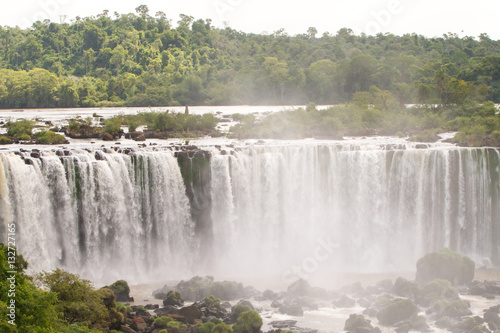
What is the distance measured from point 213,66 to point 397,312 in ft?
185

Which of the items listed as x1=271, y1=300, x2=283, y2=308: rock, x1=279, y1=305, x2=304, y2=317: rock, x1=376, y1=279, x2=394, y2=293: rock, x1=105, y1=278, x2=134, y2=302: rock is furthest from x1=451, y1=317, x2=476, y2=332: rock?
x1=105, y1=278, x2=134, y2=302: rock

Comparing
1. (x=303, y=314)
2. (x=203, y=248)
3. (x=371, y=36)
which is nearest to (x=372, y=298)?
(x=303, y=314)

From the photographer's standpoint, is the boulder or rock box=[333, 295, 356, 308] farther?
the boulder

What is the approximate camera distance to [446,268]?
26266mm

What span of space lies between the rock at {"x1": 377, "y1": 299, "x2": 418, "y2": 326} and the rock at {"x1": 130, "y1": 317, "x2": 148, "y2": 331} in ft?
27.5

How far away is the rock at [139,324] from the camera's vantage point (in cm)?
2119

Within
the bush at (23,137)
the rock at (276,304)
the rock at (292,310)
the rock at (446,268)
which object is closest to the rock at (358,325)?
the rock at (292,310)

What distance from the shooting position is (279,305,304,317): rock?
2321 cm

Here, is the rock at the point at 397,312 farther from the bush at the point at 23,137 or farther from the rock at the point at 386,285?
the bush at the point at 23,137

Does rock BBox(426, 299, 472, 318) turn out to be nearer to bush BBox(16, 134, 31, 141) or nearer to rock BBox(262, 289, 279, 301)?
rock BBox(262, 289, 279, 301)

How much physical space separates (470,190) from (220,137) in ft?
56.1

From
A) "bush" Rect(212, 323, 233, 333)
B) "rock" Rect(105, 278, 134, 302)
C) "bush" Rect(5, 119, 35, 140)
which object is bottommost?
"bush" Rect(212, 323, 233, 333)

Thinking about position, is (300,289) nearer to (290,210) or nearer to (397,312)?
(397,312)

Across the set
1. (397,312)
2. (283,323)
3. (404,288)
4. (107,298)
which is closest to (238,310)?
(283,323)
